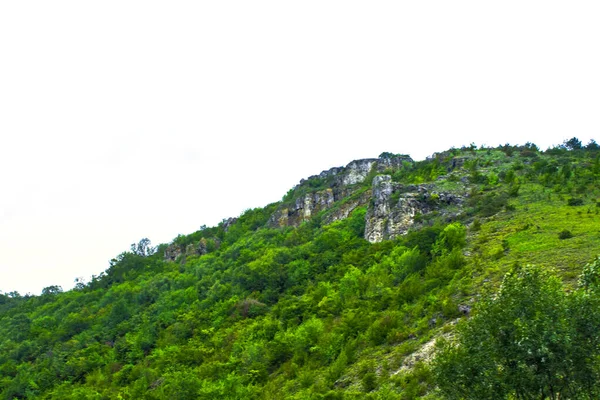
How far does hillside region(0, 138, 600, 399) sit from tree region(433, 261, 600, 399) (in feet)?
6.81

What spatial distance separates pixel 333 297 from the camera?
43031 mm

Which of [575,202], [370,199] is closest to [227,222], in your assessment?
[370,199]

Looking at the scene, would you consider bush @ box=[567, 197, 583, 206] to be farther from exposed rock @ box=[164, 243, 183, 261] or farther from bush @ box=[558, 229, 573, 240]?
exposed rock @ box=[164, 243, 183, 261]

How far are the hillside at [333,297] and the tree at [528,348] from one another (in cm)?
208

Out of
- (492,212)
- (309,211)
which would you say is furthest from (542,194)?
(309,211)

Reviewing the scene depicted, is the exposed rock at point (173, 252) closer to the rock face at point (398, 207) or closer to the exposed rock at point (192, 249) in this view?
the exposed rock at point (192, 249)

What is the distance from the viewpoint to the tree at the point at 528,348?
14.7m

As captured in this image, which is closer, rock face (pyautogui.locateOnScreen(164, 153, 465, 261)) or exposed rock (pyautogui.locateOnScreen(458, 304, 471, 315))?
exposed rock (pyautogui.locateOnScreen(458, 304, 471, 315))

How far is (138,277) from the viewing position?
8519 centimetres

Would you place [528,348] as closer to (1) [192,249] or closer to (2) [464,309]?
(2) [464,309]

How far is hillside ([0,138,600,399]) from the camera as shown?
3172 cm

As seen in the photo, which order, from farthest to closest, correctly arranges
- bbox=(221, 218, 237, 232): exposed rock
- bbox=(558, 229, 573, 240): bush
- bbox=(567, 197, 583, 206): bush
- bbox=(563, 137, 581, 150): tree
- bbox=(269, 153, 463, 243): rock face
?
bbox=(221, 218, 237, 232): exposed rock
bbox=(563, 137, 581, 150): tree
bbox=(269, 153, 463, 243): rock face
bbox=(567, 197, 583, 206): bush
bbox=(558, 229, 573, 240): bush

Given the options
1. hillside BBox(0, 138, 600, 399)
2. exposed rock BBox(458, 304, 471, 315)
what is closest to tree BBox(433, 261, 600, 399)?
hillside BBox(0, 138, 600, 399)

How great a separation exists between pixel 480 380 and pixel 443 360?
4.25 feet
